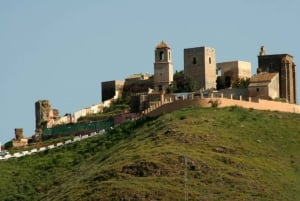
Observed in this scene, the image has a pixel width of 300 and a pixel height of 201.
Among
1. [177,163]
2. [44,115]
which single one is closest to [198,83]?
[44,115]

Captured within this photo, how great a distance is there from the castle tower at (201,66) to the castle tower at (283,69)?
4.43m

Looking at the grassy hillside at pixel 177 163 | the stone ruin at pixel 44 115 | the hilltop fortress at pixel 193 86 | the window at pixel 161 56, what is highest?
the window at pixel 161 56

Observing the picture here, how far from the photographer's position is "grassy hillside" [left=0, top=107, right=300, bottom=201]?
88438 millimetres

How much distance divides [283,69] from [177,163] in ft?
97.4

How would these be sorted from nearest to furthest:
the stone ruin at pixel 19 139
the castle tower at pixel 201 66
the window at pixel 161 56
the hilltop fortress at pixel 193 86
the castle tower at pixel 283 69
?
the hilltop fortress at pixel 193 86
the castle tower at pixel 283 69
the stone ruin at pixel 19 139
the castle tower at pixel 201 66
the window at pixel 161 56

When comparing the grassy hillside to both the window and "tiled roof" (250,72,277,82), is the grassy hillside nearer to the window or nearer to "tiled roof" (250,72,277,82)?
"tiled roof" (250,72,277,82)

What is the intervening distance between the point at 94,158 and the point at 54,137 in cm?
1683

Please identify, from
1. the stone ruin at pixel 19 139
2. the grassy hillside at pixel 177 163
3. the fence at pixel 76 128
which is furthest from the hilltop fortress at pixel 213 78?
the stone ruin at pixel 19 139

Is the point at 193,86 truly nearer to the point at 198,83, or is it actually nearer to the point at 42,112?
the point at 198,83

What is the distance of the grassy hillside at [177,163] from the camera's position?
88.4 m

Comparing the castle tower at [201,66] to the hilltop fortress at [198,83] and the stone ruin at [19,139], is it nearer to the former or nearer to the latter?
the hilltop fortress at [198,83]

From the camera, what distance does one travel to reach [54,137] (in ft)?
391

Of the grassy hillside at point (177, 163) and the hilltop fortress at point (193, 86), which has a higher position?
the hilltop fortress at point (193, 86)

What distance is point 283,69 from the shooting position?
119312 mm
